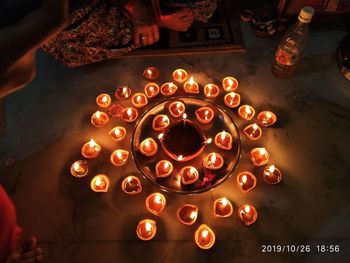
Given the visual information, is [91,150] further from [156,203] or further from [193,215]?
[193,215]

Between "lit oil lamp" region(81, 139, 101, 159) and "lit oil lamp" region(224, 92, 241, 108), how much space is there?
752 mm

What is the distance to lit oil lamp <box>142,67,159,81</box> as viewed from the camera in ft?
6.06

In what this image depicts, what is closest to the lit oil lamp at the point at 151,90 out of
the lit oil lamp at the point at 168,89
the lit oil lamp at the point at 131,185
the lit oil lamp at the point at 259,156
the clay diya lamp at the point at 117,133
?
the lit oil lamp at the point at 168,89

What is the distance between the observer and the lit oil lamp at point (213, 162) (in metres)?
1.50

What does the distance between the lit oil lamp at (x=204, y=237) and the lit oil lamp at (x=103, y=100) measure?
2.82ft

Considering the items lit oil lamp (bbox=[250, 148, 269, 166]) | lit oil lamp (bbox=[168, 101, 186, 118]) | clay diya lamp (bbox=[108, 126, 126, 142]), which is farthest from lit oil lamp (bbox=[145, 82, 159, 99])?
lit oil lamp (bbox=[250, 148, 269, 166])

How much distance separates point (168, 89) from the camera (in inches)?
70.4

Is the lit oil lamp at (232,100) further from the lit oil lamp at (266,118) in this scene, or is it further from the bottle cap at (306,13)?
the bottle cap at (306,13)

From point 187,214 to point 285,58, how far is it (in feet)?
3.37

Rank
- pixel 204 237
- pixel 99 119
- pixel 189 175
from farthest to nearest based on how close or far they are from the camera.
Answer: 1. pixel 99 119
2. pixel 189 175
3. pixel 204 237

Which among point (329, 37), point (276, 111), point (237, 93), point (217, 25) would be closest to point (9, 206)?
point (237, 93)

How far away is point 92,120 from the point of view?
1.69 metres

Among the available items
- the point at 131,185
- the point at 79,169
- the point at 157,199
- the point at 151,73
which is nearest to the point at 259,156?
the point at 157,199

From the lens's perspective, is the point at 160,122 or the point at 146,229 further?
the point at 160,122
